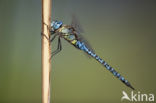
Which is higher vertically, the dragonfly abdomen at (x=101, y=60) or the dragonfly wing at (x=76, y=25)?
the dragonfly wing at (x=76, y=25)

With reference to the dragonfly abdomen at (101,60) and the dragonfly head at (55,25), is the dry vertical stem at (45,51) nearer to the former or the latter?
the dragonfly head at (55,25)

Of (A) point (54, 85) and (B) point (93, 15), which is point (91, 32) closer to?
(B) point (93, 15)

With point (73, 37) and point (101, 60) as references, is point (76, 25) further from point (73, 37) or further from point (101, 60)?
point (101, 60)

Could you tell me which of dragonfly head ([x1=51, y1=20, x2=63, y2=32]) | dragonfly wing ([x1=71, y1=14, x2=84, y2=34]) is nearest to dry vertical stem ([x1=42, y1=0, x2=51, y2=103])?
dragonfly head ([x1=51, y1=20, x2=63, y2=32])

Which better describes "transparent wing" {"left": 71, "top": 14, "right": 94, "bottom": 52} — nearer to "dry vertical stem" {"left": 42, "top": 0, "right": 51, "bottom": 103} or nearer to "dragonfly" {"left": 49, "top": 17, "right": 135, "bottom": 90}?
"dragonfly" {"left": 49, "top": 17, "right": 135, "bottom": 90}

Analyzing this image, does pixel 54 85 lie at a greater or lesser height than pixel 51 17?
lesser

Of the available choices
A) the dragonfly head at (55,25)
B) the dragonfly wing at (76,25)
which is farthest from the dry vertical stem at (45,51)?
the dragonfly wing at (76,25)

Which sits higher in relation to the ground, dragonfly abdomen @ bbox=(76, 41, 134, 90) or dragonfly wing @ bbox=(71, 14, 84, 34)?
dragonfly wing @ bbox=(71, 14, 84, 34)

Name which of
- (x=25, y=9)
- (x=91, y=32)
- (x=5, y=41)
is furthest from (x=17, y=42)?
(x=91, y=32)
